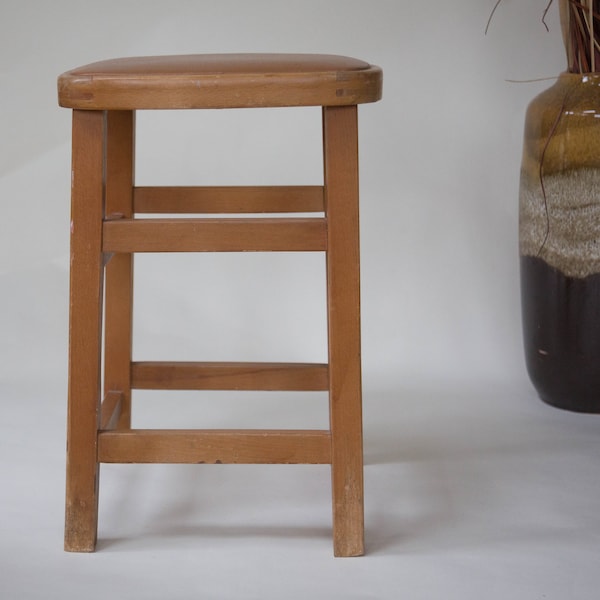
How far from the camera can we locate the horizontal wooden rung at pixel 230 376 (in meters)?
1.79

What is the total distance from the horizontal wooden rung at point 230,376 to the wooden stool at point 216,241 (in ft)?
1.06

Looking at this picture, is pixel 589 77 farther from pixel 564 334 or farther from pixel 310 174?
pixel 310 174

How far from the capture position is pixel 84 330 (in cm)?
145

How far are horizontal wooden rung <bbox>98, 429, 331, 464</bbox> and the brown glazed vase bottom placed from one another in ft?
2.33

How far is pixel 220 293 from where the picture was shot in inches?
93.5

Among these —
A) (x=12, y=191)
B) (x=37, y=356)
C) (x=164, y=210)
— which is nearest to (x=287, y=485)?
(x=164, y=210)

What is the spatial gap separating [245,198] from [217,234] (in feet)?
1.12

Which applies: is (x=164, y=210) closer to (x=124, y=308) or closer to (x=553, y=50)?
(x=124, y=308)

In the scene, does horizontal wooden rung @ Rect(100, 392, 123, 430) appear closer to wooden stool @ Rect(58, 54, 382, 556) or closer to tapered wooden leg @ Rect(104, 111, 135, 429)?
tapered wooden leg @ Rect(104, 111, 135, 429)

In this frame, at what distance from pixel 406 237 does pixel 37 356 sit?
2.51ft

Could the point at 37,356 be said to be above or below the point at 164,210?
below

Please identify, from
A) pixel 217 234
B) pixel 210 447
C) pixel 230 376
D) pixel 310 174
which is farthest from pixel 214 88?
pixel 310 174

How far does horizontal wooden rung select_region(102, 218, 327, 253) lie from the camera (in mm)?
1430

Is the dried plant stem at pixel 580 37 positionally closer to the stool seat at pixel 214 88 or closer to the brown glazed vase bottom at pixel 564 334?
the brown glazed vase bottom at pixel 564 334
